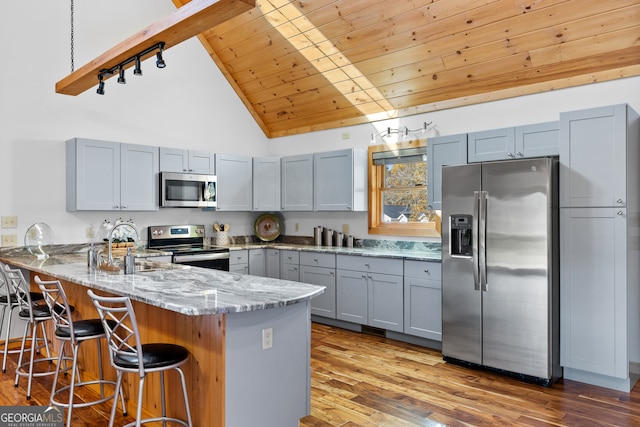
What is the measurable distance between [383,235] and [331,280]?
0.84 m

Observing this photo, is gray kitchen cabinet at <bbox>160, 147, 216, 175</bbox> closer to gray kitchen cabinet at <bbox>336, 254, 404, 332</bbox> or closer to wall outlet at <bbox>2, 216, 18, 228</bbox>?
wall outlet at <bbox>2, 216, 18, 228</bbox>

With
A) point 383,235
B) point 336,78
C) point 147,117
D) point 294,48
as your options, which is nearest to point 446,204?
point 383,235

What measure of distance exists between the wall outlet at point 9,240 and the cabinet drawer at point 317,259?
2970 millimetres

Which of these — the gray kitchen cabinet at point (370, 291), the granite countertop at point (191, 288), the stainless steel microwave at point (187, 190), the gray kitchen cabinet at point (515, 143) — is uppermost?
the gray kitchen cabinet at point (515, 143)

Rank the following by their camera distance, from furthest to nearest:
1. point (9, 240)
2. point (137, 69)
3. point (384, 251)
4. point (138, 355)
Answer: point (384, 251), point (9, 240), point (137, 69), point (138, 355)

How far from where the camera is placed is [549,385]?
3527 mm

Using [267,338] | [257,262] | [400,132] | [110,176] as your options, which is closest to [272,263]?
[257,262]

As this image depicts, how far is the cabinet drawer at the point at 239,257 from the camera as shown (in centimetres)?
560

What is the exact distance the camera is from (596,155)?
3467 millimetres

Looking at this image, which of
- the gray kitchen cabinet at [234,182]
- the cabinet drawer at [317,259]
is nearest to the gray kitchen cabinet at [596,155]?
the cabinet drawer at [317,259]

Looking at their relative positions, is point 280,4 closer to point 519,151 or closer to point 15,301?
point 519,151

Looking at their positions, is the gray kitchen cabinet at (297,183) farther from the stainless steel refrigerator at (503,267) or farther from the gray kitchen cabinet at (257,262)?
the stainless steel refrigerator at (503,267)

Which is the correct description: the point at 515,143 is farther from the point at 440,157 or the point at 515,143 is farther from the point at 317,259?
the point at 317,259

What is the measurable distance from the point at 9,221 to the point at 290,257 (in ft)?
9.72
